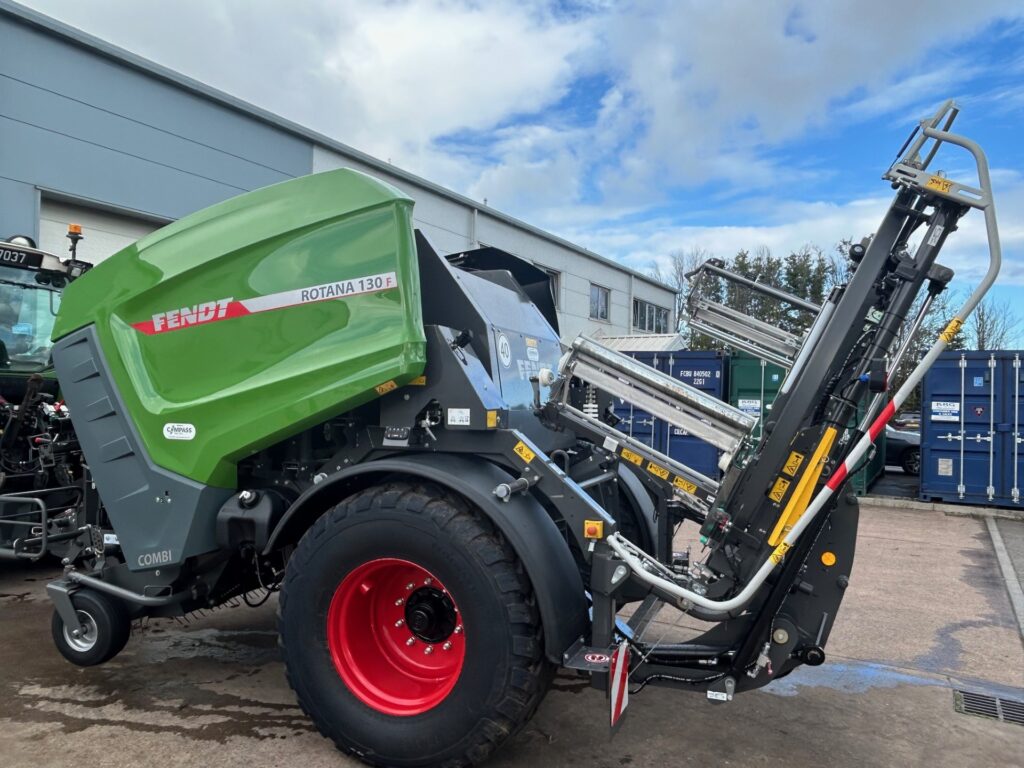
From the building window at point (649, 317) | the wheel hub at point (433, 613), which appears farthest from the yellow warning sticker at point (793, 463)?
the building window at point (649, 317)

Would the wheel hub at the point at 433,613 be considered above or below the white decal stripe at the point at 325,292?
below

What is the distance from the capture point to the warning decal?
127 inches

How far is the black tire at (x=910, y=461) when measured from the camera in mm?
16578

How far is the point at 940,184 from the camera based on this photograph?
276 cm

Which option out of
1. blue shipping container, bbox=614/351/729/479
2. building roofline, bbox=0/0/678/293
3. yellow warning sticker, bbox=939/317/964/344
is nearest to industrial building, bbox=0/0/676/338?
building roofline, bbox=0/0/678/293

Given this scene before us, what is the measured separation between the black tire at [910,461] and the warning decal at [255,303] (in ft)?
54.1

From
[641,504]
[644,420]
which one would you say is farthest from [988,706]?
[644,420]

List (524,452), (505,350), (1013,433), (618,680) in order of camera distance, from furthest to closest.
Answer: (1013,433), (505,350), (524,452), (618,680)

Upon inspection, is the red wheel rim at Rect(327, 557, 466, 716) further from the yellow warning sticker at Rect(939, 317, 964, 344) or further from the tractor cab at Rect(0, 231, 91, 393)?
the tractor cab at Rect(0, 231, 91, 393)

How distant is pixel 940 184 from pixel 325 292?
249 centimetres

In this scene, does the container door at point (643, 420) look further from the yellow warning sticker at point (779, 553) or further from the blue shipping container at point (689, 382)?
the yellow warning sticker at point (779, 553)

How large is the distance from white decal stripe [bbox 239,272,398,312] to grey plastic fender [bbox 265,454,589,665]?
0.74 metres

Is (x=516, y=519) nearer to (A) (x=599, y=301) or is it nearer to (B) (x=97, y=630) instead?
(B) (x=97, y=630)

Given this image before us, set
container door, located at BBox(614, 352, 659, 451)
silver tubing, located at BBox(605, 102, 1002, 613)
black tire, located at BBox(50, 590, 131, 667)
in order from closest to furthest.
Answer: silver tubing, located at BBox(605, 102, 1002, 613), black tire, located at BBox(50, 590, 131, 667), container door, located at BBox(614, 352, 659, 451)
